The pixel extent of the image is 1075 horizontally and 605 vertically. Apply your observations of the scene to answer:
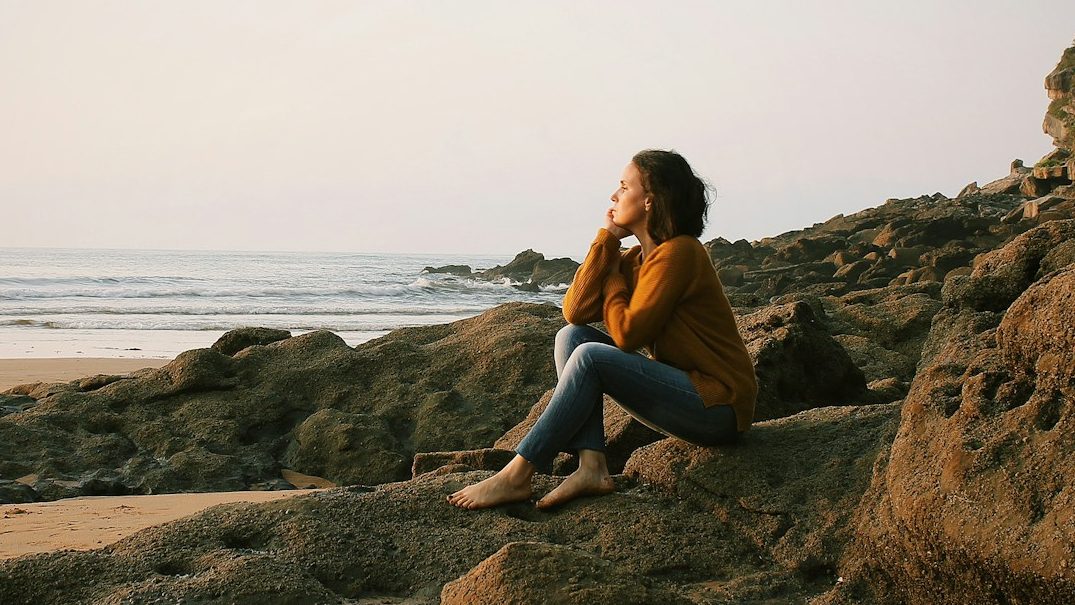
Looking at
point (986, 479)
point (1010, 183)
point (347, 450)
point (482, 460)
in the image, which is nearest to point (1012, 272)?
point (986, 479)

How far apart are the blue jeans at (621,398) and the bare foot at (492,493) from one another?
119 millimetres

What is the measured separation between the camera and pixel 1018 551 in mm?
2873

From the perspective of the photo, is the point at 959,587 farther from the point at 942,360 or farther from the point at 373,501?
the point at 373,501

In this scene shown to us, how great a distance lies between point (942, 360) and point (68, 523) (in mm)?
4262

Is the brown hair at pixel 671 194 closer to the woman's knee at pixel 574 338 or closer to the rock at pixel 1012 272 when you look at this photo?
the woman's knee at pixel 574 338

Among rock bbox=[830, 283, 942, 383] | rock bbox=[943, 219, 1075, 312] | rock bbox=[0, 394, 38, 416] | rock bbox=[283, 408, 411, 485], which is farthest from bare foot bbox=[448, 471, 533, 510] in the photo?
rock bbox=[0, 394, 38, 416]

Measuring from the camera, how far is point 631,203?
4480 millimetres

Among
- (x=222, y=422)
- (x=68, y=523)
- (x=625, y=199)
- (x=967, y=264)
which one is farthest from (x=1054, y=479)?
(x=967, y=264)

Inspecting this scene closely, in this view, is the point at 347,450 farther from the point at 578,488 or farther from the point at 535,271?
the point at 535,271

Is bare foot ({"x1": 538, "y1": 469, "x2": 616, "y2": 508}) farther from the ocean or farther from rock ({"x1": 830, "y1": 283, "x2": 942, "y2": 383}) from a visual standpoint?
the ocean

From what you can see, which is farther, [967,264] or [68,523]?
[967,264]

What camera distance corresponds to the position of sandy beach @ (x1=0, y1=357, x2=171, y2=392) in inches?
480

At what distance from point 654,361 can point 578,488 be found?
0.61 m

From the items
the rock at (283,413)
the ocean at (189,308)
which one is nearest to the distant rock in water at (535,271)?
the ocean at (189,308)
